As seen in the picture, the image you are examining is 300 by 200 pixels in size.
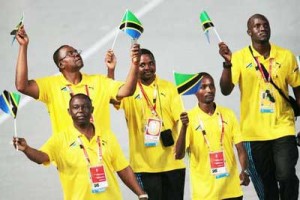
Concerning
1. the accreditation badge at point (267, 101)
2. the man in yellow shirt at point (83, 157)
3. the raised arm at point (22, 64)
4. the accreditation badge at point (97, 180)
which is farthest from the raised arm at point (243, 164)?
the raised arm at point (22, 64)

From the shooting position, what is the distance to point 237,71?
35.4ft

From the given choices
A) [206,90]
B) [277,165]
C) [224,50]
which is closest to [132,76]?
[206,90]

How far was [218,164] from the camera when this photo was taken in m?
10.2

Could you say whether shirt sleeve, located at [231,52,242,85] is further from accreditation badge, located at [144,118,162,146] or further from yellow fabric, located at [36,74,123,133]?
yellow fabric, located at [36,74,123,133]

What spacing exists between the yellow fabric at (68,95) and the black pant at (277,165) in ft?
5.16

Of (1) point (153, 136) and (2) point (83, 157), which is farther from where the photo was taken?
(1) point (153, 136)

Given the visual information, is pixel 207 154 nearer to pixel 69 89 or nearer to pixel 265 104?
pixel 265 104

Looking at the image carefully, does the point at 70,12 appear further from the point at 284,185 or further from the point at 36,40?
the point at 284,185

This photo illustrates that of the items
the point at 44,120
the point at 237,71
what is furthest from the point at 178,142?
the point at 44,120

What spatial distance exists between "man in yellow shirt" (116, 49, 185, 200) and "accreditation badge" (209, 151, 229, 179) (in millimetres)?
483

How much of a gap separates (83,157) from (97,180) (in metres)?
0.23

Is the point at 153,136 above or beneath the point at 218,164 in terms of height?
above

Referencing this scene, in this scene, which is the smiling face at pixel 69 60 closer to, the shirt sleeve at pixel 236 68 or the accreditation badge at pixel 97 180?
the accreditation badge at pixel 97 180

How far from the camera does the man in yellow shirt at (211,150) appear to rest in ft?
33.4
